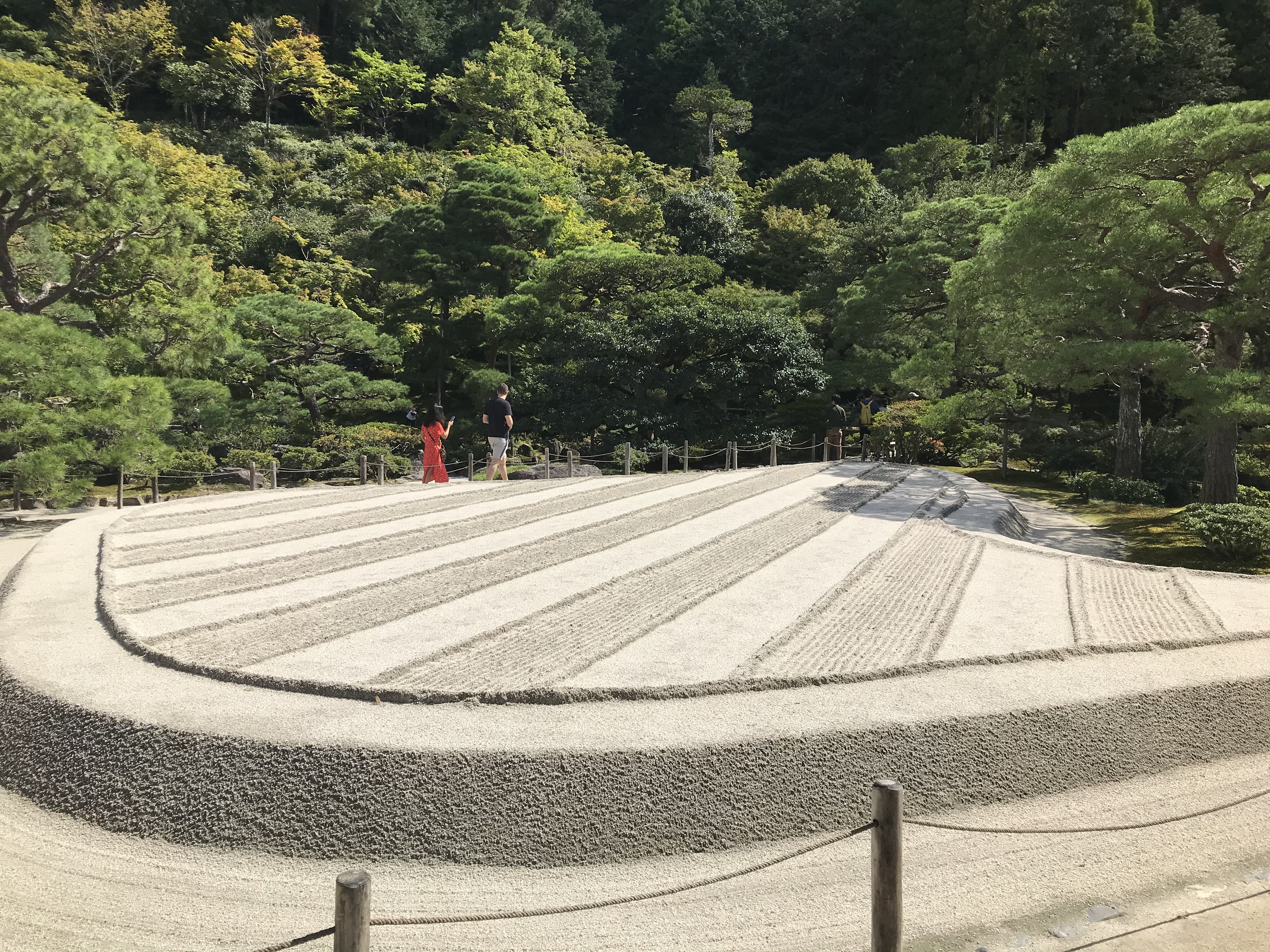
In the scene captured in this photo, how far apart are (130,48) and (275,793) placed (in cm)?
3334

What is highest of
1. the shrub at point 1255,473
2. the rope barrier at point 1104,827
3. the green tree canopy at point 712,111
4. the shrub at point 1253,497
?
the green tree canopy at point 712,111

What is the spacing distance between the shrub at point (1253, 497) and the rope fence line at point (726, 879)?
880cm

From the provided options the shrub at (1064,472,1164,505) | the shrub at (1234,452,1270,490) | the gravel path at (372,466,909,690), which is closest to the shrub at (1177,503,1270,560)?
the shrub at (1064,472,1164,505)

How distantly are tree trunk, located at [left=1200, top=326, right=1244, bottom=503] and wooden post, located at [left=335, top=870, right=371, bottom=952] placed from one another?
1055 centimetres

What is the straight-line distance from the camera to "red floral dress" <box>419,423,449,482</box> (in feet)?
37.7

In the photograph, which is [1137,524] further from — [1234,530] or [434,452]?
[434,452]

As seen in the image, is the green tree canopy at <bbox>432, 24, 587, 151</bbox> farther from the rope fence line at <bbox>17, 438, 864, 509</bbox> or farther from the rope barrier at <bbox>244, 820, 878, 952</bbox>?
the rope barrier at <bbox>244, 820, 878, 952</bbox>

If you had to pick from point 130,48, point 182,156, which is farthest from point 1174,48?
point 130,48

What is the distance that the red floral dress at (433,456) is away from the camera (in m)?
11.5

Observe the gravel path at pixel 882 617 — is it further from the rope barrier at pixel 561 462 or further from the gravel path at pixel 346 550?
the rope barrier at pixel 561 462

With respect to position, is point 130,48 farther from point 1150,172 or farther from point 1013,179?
point 1150,172

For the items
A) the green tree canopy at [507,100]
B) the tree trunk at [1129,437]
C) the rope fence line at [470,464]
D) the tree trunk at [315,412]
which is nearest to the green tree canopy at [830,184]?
the green tree canopy at [507,100]

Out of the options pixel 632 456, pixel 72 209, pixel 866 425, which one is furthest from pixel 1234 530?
pixel 72 209

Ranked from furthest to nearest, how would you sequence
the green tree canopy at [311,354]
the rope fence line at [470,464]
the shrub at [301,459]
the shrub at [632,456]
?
1. the shrub at [632,456]
2. the shrub at [301,459]
3. the green tree canopy at [311,354]
4. the rope fence line at [470,464]
